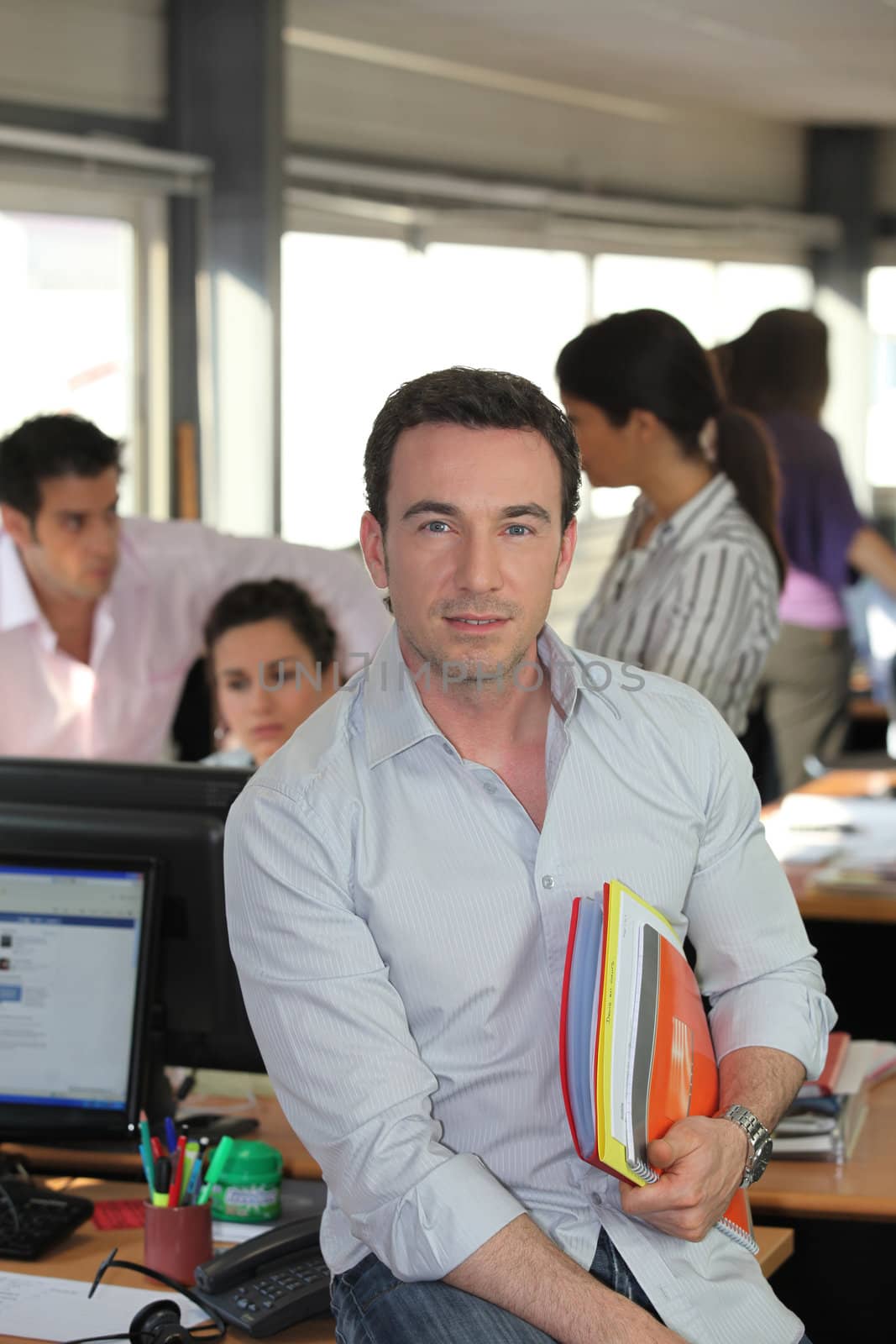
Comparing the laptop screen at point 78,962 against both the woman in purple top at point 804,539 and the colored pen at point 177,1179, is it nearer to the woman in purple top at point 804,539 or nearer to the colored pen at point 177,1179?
the colored pen at point 177,1179

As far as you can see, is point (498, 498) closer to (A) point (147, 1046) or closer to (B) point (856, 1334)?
(A) point (147, 1046)

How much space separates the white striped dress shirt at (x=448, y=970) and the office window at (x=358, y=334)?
3655mm

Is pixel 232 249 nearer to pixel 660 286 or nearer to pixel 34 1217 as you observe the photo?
pixel 660 286

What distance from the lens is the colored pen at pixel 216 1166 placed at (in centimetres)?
171

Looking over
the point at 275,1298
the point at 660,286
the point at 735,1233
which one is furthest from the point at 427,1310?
the point at 660,286

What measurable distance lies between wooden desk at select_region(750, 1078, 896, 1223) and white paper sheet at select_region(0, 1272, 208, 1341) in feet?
2.03

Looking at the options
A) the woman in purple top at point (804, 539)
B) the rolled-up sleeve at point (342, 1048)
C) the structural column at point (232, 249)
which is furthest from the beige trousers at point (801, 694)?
the rolled-up sleeve at point (342, 1048)

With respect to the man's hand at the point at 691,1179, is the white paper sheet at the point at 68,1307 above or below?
below

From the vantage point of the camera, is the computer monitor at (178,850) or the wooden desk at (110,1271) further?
the computer monitor at (178,850)

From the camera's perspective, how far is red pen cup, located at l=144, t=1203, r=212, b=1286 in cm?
166

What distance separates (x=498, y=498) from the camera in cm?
155

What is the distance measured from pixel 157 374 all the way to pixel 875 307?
202 inches

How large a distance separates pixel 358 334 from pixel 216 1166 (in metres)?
4.38

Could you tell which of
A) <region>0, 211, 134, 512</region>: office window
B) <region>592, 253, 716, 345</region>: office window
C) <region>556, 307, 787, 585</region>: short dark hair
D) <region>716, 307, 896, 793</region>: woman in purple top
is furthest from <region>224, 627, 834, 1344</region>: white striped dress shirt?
<region>592, 253, 716, 345</region>: office window
